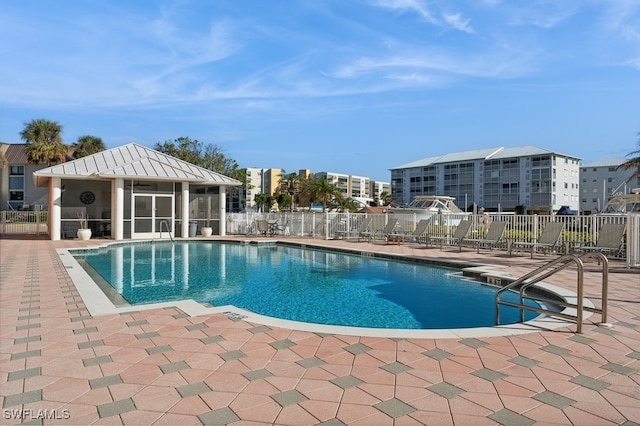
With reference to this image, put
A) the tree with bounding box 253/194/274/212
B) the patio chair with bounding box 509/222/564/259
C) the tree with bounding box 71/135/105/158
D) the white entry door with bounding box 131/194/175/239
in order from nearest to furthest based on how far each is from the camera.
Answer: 1. the patio chair with bounding box 509/222/564/259
2. the white entry door with bounding box 131/194/175/239
3. the tree with bounding box 71/135/105/158
4. the tree with bounding box 253/194/274/212

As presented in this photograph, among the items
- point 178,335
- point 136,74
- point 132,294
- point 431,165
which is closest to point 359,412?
point 178,335

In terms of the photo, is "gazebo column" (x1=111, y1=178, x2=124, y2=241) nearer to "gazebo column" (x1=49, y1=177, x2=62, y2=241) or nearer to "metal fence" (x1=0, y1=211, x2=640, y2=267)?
"gazebo column" (x1=49, y1=177, x2=62, y2=241)

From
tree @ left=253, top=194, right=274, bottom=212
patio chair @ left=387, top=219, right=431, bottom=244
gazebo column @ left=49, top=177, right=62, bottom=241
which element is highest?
tree @ left=253, top=194, right=274, bottom=212

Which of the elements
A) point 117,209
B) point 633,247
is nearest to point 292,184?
point 117,209

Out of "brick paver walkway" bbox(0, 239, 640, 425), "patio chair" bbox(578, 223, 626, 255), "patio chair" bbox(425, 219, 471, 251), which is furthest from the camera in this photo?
"patio chair" bbox(425, 219, 471, 251)

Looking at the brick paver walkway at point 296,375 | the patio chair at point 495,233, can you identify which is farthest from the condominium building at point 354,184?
the brick paver walkway at point 296,375

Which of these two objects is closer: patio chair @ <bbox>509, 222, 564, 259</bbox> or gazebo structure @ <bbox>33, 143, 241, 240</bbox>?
patio chair @ <bbox>509, 222, 564, 259</bbox>

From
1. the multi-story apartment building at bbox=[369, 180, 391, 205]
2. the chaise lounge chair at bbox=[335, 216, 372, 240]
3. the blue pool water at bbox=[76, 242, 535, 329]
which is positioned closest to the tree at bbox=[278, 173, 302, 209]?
the chaise lounge chair at bbox=[335, 216, 372, 240]

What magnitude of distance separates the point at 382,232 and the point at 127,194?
1188 cm

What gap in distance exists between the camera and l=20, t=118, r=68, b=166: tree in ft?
127

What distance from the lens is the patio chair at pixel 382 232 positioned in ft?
55.2

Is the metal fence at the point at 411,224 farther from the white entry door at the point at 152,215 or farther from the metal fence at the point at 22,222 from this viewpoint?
the white entry door at the point at 152,215

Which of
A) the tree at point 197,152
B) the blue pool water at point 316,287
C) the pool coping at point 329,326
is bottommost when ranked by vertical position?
the blue pool water at point 316,287

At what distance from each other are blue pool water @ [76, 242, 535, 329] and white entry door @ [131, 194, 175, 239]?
4970mm
